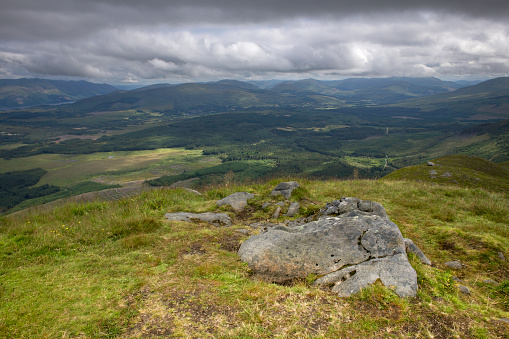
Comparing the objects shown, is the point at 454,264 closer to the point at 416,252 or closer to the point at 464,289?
the point at 416,252

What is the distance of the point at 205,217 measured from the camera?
13.6m

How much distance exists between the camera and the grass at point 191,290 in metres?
5.13

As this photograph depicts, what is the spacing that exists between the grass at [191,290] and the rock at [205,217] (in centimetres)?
86

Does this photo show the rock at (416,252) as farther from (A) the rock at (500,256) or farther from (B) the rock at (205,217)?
(B) the rock at (205,217)

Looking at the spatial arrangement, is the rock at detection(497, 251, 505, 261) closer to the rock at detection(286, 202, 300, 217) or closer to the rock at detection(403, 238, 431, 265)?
the rock at detection(403, 238, 431, 265)

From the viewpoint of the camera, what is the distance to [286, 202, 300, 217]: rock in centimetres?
1423

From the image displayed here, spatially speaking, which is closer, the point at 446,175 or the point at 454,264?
the point at 454,264

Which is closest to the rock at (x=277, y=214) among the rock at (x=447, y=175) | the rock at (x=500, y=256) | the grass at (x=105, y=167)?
the rock at (x=500, y=256)

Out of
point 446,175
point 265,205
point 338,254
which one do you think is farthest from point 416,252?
point 446,175

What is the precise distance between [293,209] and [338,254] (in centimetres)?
655

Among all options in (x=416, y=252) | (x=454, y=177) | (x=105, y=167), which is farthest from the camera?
(x=105, y=167)

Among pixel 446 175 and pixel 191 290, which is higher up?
pixel 191 290

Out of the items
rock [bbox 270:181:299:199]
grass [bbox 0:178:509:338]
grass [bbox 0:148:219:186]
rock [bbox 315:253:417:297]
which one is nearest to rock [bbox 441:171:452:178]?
grass [bbox 0:178:509:338]

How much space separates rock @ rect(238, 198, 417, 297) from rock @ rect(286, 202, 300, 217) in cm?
491
